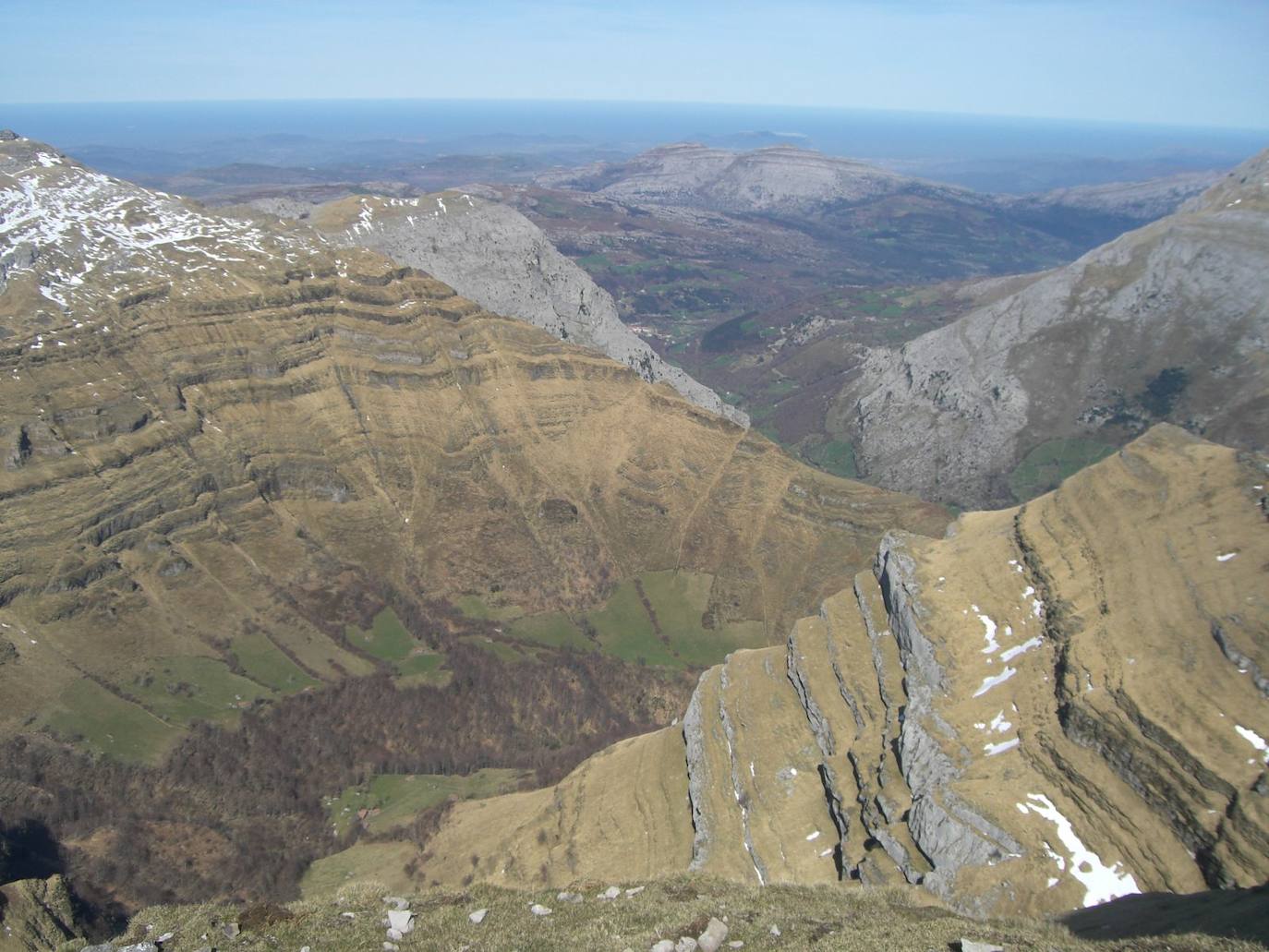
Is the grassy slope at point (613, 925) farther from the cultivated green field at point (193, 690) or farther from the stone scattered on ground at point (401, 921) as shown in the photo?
the cultivated green field at point (193, 690)

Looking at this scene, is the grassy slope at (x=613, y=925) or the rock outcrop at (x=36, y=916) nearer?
the grassy slope at (x=613, y=925)

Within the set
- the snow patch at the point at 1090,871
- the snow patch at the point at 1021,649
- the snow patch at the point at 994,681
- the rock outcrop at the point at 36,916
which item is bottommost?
the rock outcrop at the point at 36,916

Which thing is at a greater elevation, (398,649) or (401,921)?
(401,921)

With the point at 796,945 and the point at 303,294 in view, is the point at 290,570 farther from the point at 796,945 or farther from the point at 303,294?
the point at 796,945

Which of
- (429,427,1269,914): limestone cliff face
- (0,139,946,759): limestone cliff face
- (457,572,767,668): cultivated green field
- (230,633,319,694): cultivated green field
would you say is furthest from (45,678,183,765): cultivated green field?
(457,572,767,668): cultivated green field

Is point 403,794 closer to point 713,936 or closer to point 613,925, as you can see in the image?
point 613,925

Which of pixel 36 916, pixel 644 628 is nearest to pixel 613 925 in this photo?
pixel 36 916

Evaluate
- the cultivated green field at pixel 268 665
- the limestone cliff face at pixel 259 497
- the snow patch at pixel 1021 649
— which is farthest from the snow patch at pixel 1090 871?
the cultivated green field at pixel 268 665
